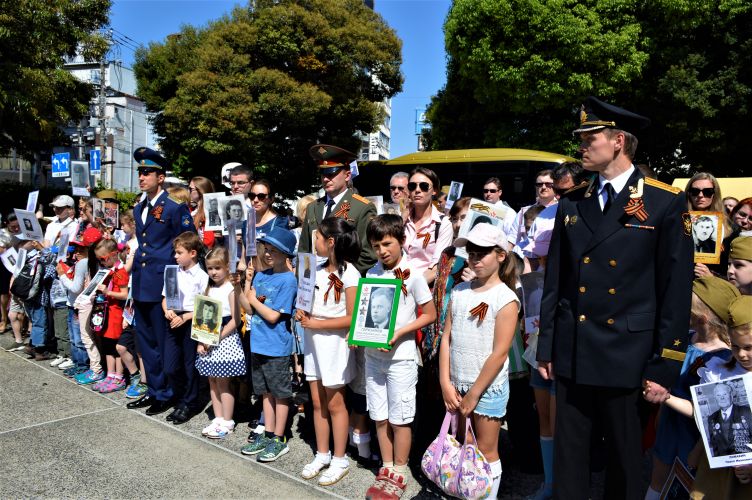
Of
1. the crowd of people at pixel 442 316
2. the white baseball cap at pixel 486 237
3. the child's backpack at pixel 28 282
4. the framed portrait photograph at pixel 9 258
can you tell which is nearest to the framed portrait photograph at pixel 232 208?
the crowd of people at pixel 442 316

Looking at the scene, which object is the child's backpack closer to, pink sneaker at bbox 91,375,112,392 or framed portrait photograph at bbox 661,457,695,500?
pink sneaker at bbox 91,375,112,392

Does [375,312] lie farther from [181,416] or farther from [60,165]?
[60,165]

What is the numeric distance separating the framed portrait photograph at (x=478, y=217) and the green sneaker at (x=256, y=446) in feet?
6.78

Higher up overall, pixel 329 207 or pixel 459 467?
pixel 329 207

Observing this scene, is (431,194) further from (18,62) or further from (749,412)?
(18,62)

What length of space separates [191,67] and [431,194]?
25.3 m

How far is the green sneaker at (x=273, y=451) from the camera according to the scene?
4238 millimetres

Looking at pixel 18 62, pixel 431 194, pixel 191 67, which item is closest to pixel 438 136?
pixel 191 67

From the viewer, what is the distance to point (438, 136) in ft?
80.4

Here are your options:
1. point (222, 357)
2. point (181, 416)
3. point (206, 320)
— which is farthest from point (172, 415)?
point (206, 320)

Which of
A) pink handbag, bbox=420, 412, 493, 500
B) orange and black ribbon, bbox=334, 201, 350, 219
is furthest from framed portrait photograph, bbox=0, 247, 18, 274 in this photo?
pink handbag, bbox=420, 412, 493, 500

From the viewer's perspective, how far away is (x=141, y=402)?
546 centimetres

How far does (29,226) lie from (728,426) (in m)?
7.75

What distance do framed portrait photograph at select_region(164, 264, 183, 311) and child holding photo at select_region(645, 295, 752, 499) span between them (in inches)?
154
